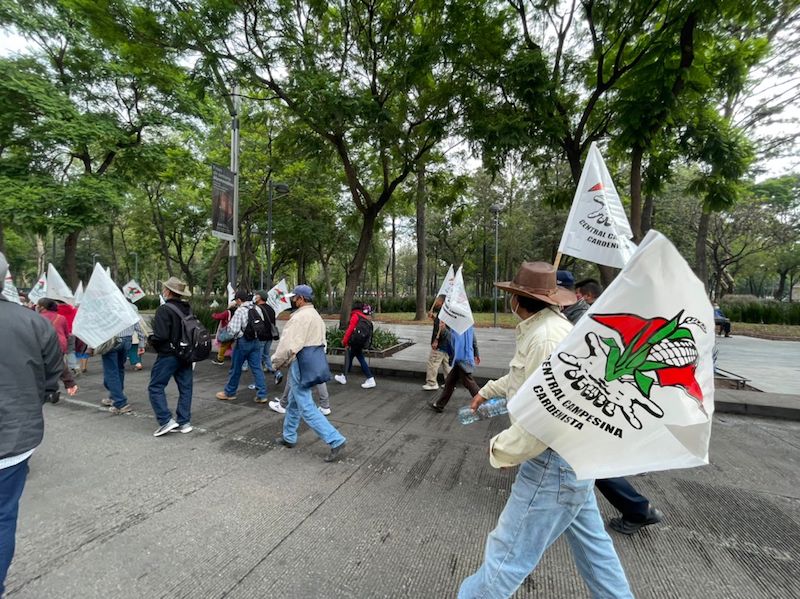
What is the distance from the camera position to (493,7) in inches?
301

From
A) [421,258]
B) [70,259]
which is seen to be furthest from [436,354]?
[70,259]

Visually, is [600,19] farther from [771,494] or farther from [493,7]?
[771,494]

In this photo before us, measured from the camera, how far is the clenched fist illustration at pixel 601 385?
1.60 metres

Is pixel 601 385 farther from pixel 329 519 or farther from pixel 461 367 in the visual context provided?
pixel 461 367

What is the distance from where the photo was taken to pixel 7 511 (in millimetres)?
1966

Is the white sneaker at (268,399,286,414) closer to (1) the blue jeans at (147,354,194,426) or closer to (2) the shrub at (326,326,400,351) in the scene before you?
(1) the blue jeans at (147,354,194,426)

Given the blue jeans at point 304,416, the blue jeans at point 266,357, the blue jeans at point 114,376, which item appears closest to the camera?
the blue jeans at point 304,416

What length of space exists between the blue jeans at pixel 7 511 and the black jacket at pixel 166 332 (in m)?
2.47

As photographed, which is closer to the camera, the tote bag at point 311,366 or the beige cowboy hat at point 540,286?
the beige cowboy hat at point 540,286

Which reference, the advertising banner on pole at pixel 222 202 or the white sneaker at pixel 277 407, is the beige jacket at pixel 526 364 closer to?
the white sneaker at pixel 277 407

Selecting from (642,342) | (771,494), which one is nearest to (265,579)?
(642,342)

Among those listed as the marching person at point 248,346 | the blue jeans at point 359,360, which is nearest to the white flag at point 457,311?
the blue jeans at point 359,360

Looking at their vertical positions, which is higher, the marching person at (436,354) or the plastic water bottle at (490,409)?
the plastic water bottle at (490,409)

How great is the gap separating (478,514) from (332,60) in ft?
32.1
